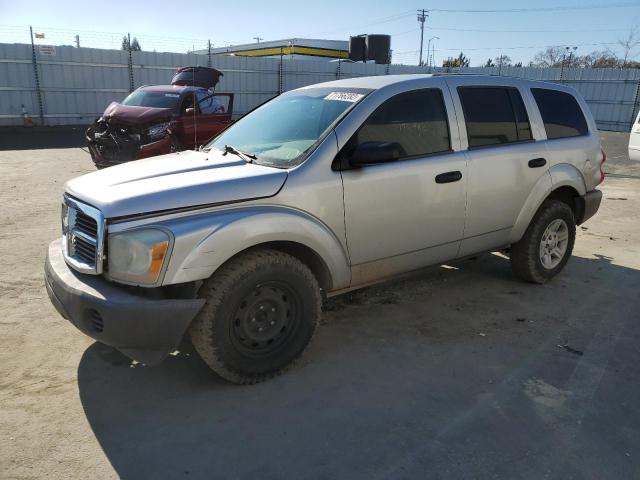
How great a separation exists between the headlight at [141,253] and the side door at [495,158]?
2546 mm

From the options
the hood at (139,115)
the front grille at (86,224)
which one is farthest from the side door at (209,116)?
the front grille at (86,224)

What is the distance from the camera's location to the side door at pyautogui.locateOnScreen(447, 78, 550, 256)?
4316 mm

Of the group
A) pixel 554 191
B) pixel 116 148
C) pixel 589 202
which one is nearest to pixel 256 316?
pixel 554 191

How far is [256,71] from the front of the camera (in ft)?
74.4

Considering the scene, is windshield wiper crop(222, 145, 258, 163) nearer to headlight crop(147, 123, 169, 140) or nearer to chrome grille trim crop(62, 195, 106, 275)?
chrome grille trim crop(62, 195, 106, 275)

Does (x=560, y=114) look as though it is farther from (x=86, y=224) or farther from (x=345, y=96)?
(x=86, y=224)

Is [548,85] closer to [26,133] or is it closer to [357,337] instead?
[357,337]

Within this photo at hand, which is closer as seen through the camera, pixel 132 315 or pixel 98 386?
pixel 132 315

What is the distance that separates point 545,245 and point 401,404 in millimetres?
2848

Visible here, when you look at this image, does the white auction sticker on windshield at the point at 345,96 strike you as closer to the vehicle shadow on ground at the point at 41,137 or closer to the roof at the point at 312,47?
the vehicle shadow on ground at the point at 41,137

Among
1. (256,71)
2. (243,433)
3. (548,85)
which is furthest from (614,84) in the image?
(243,433)

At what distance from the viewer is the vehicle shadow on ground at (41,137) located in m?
14.7

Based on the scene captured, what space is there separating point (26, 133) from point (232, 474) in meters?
18.0

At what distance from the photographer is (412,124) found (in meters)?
4.03
